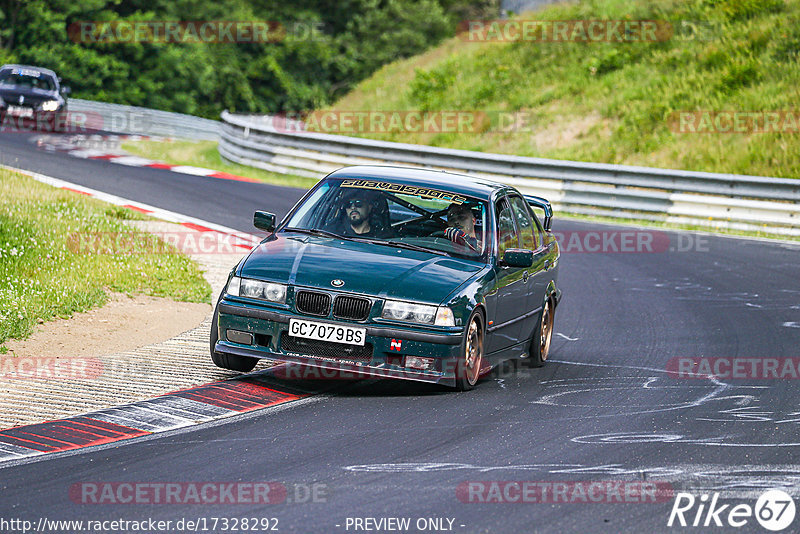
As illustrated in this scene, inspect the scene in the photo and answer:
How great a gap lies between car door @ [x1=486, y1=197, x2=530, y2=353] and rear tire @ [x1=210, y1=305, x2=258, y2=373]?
68.4 inches

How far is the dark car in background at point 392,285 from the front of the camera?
7.80 m

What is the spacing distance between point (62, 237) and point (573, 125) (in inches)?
756

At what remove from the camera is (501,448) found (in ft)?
22.1

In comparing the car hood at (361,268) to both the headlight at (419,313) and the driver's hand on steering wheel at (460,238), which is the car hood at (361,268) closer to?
the headlight at (419,313)

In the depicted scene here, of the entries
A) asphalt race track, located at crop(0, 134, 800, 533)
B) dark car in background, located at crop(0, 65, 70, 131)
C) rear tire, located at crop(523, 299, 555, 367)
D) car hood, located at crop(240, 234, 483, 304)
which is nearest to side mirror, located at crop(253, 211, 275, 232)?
car hood, located at crop(240, 234, 483, 304)

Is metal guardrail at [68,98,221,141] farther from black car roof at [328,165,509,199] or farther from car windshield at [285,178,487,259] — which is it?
car windshield at [285,178,487,259]
